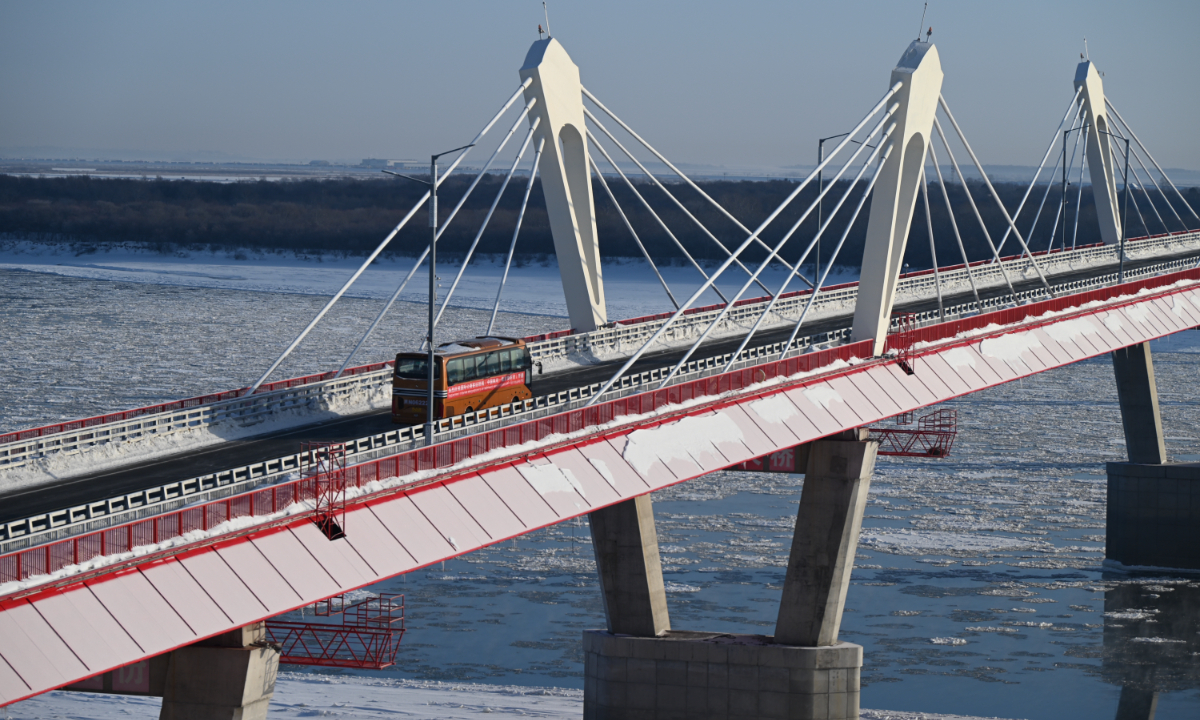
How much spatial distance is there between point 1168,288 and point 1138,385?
6.40 m

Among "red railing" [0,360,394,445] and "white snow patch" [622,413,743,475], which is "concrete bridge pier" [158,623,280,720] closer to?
"red railing" [0,360,394,445]

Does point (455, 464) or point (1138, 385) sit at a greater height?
point (1138, 385)

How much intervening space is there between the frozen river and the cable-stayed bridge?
11.8 feet

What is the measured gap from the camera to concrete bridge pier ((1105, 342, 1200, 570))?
5319 centimetres

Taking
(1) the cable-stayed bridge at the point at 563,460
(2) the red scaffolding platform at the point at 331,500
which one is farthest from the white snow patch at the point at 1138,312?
(2) the red scaffolding platform at the point at 331,500

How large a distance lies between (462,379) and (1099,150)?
53.5 metres

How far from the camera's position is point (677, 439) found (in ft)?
97.6

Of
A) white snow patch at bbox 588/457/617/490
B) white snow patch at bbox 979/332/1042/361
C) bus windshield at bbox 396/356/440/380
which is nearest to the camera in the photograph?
white snow patch at bbox 588/457/617/490

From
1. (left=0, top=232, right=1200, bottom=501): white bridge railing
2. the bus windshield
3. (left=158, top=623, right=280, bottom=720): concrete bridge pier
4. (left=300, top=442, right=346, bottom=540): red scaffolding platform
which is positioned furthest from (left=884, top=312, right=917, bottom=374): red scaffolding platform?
(left=158, top=623, right=280, bottom=720): concrete bridge pier

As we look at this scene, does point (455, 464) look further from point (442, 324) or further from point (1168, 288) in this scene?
point (442, 324)

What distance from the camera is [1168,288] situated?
54812 mm

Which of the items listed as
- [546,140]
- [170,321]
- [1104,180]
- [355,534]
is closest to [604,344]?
[546,140]

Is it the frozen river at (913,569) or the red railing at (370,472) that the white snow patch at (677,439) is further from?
the frozen river at (913,569)

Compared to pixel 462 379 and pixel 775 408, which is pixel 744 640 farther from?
pixel 462 379
